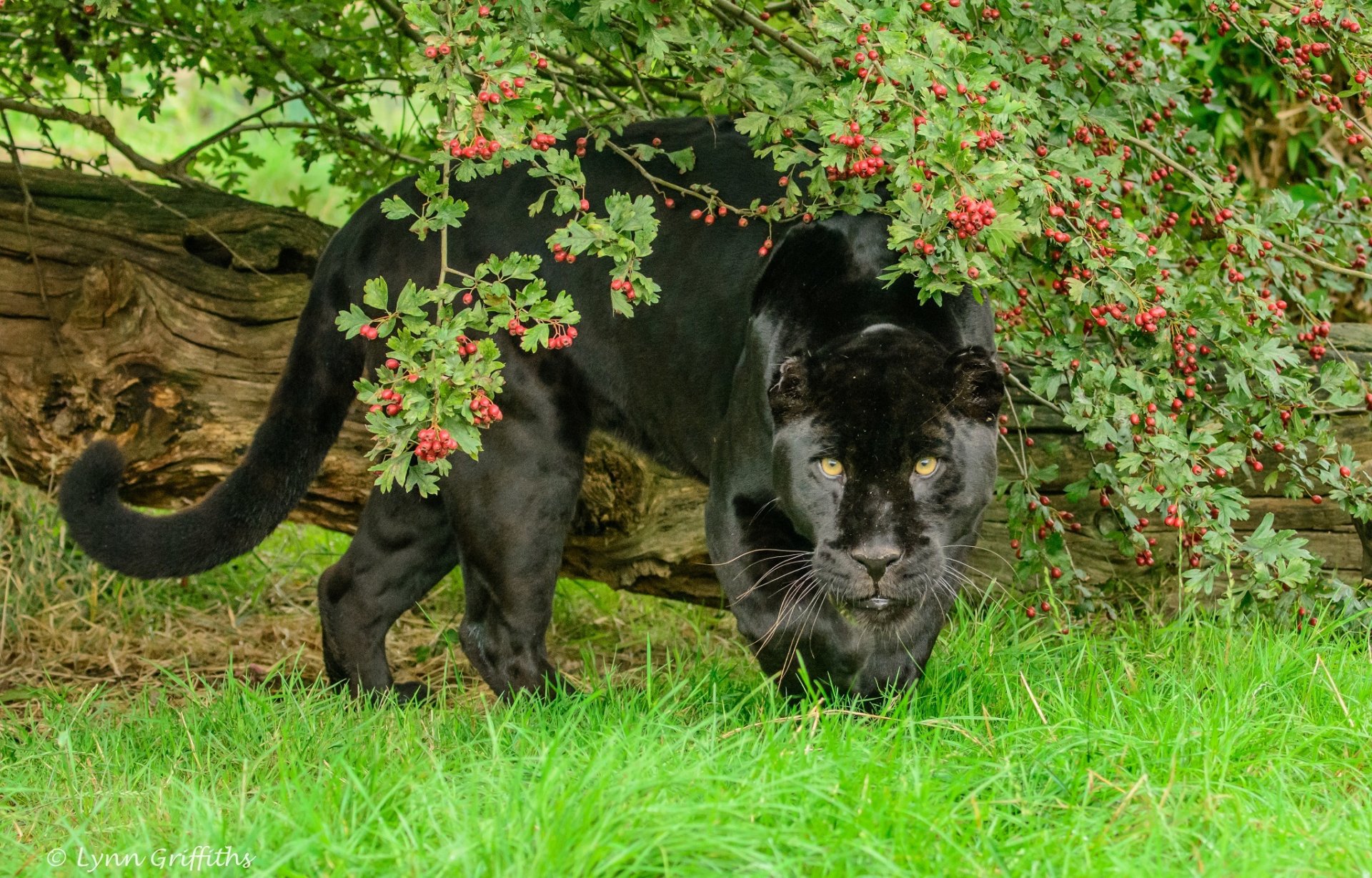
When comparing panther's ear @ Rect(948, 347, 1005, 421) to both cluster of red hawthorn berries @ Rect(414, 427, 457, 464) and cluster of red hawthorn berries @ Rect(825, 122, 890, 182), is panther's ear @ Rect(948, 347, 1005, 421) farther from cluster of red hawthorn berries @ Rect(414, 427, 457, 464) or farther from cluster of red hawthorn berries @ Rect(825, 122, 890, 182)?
cluster of red hawthorn berries @ Rect(414, 427, 457, 464)

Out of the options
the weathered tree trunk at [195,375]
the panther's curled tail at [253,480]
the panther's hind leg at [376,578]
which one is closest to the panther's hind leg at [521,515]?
the panther's hind leg at [376,578]

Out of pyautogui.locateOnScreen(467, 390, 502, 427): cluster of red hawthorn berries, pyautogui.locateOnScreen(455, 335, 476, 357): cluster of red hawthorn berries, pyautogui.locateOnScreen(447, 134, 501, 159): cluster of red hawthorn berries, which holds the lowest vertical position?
pyautogui.locateOnScreen(467, 390, 502, 427): cluster of red hawthorn berries

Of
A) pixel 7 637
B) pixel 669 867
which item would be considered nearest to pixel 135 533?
pixel 7 637

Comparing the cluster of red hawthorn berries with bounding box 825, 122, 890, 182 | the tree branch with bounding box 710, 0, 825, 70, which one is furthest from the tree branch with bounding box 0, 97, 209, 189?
the cluster of red hawthorn berries with bounding box 825, 122, 890, 182

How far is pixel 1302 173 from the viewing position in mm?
6016

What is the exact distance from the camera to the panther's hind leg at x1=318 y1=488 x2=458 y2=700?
3.93 metres

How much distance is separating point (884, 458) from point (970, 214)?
596mm

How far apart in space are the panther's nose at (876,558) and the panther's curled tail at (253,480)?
5.86ft

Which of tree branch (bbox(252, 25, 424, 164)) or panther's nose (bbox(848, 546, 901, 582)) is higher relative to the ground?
tree branch (bbox(252, 25, 424, 164))

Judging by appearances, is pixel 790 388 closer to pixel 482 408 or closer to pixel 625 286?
pixel 625 286

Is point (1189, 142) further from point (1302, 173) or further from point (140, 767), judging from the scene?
point (140, 767)

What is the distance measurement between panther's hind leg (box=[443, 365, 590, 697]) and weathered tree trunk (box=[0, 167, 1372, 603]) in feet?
1.41

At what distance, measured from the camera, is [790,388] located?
293 centimetres

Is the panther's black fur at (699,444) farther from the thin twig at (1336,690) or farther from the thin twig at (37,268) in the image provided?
the thin twig at (1336,690)
